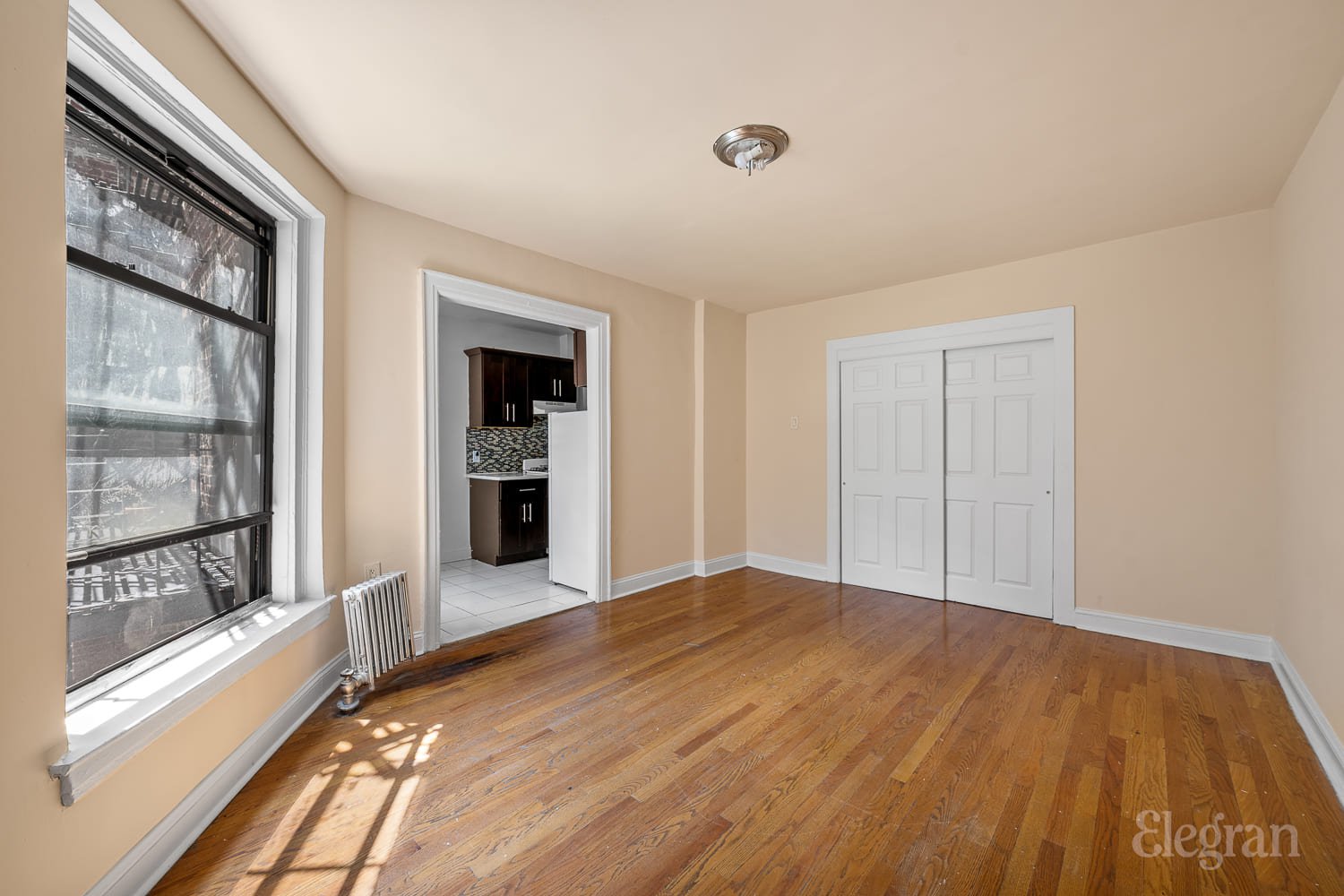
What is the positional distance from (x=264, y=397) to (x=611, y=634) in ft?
7.40

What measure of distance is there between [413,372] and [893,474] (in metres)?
3.65

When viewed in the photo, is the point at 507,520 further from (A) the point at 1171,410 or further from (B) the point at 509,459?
(A) the point at 1171,410

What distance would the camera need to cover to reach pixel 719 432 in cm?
511

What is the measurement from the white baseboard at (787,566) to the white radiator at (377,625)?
10.9 ft

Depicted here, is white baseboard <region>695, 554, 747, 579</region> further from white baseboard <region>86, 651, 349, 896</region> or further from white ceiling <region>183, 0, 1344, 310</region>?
white baseboard <region>86, 651, 349, 896</region>

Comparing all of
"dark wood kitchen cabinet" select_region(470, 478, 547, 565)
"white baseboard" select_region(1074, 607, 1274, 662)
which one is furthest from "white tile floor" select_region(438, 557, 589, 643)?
"white baseboard" select_region(1074, 607, 1274, 662)

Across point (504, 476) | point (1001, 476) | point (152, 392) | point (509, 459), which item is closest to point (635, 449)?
point (504, 476)

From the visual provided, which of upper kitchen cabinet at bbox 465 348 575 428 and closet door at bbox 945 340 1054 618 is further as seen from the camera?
upper kitchen cabinet at bbox 465 348 575 428

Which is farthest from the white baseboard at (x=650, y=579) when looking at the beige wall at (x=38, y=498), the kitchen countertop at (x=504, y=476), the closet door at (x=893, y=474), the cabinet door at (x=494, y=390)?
the beige wall at (x=38, y=498)

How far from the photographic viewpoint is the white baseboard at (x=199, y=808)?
1417 mm

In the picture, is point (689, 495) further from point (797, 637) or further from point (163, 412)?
point (163, 412)

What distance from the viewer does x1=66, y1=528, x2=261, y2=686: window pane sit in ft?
4.88

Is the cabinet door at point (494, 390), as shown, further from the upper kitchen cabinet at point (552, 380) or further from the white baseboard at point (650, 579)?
the white baseboard at point (650, 579)

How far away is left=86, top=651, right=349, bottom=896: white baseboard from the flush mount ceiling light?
9.75 feet
